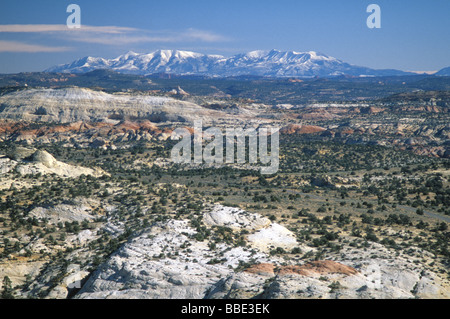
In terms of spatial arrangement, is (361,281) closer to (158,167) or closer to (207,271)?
(207,271)

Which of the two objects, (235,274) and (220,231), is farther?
(220,231)

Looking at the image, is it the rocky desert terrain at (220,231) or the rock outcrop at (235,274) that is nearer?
the rock outcrop at (235,274)

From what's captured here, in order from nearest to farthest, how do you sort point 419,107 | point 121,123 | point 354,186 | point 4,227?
point 4,227, point 354,186, point 121,123, point 419,107

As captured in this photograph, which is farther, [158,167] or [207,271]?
[158,167]

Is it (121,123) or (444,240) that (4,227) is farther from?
(121,123)

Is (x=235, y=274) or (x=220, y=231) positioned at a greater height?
(x=220, y=231)

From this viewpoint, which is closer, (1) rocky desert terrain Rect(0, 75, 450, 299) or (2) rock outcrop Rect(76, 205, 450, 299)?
(2) rock outcrop Rect(76, 205, 450, 299)

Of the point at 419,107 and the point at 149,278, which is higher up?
the point at 419,107
